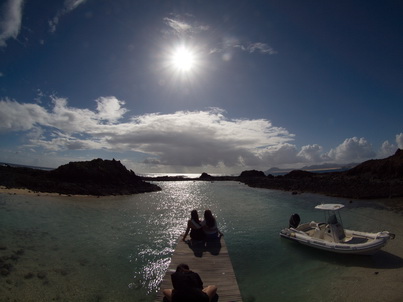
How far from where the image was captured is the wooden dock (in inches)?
310

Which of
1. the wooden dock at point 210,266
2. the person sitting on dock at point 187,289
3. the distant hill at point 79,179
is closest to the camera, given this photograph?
the person sitting on dock at point 187,289

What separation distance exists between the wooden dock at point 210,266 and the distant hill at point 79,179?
31.4m

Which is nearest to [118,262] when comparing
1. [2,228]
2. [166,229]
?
[166,229]

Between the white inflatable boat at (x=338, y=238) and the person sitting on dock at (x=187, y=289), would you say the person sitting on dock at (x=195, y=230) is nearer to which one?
the person sitting on dock at (x=187, y=289)

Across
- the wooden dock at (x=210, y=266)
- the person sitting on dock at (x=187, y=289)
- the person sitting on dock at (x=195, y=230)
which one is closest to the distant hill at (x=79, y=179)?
the person sitting on dock at (x=195, y=230)

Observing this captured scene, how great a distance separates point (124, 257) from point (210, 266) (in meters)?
6.71

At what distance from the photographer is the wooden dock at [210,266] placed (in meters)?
7.86

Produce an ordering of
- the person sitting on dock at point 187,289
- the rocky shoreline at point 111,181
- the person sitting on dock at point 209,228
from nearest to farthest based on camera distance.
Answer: the person sitting on dock at point 187,289 < the person sitting on dock at point 209,228 < the rocky shoreline at point 111,181

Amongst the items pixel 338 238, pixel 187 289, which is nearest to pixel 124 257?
pixel 187 289

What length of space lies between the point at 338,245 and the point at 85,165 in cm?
4421

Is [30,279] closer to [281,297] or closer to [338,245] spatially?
[281,297]

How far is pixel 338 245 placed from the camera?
14.1 metres

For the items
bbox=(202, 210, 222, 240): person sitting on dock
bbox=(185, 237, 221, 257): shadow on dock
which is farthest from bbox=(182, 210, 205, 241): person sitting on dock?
bbox=(202, 210, 222, 240): person sitting on dock

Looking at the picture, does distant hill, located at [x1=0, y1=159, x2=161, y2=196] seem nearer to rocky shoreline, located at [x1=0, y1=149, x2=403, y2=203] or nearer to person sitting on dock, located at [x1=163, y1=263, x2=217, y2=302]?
rocky shoreline, located at [x1=0, y1=149, x2=403, y2=203]
